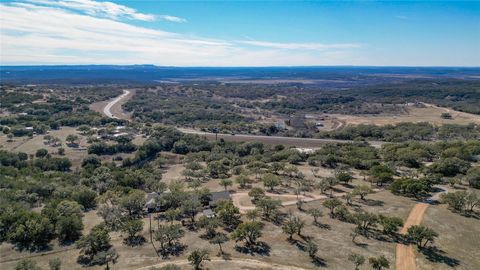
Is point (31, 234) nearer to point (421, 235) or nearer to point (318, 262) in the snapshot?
point (318, 262)

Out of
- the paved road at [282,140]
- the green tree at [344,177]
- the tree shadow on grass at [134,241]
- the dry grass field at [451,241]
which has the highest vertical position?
the green tree at [344,177]

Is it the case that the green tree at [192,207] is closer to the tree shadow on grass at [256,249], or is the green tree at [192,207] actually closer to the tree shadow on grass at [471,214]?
the tree shadow on grass at [256,249]

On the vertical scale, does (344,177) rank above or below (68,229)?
above

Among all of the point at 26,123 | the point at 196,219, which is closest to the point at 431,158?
the point at 196,219

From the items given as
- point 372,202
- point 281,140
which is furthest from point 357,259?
point 281,140

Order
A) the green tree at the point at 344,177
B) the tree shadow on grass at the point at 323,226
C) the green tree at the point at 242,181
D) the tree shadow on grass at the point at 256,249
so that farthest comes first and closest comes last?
the green tree at the point at 344,177
the green tree at the point at 242,181
the tree shadow on grass at the point at 323,226
the tree shadow on grass at the point at 256,249

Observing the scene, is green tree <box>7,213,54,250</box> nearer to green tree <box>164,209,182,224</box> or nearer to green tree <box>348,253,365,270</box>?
green tree <box>164,209,182,224</box>

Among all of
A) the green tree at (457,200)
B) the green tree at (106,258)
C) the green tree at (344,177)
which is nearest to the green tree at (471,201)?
the green tree at (457,200)
